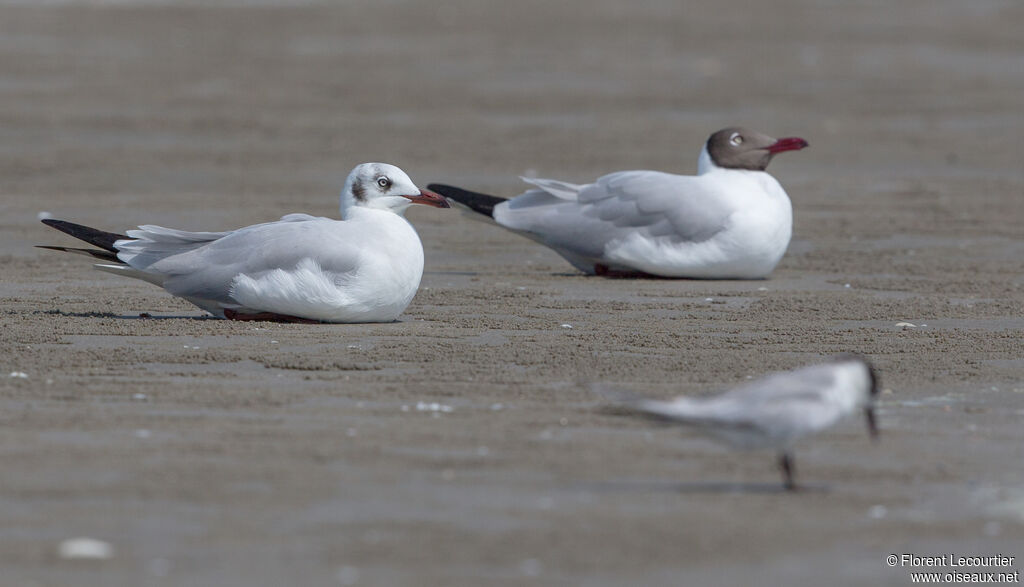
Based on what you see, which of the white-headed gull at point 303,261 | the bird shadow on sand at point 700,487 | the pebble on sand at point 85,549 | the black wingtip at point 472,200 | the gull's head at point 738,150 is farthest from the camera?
the black wingtip at point 472,200

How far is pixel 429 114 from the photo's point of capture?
18.3 metres

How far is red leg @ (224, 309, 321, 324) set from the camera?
8.45m

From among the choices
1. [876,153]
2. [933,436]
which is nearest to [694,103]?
[876,153]

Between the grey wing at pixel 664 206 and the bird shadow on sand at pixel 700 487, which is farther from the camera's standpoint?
the grey wing at pixel 664 206

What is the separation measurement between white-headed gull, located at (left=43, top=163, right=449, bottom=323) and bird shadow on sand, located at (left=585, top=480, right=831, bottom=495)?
10.6ft

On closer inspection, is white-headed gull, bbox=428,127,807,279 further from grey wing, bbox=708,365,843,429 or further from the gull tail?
grey wing, bbox=708,365,843,429

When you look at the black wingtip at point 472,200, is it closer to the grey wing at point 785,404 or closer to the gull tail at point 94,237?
the gull tail at point 94,237

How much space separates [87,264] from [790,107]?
1023 centimetres

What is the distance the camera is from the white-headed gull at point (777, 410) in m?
4.95

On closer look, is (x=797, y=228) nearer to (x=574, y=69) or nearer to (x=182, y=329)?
(x=182, y=329)

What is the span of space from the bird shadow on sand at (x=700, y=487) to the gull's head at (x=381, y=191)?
365cm

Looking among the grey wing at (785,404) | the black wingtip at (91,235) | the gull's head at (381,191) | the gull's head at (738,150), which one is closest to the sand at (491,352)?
the grey wing at (785,404)

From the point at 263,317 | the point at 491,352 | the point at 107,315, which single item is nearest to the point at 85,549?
the point at 491,352

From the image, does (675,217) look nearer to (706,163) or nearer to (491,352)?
(706,163)
